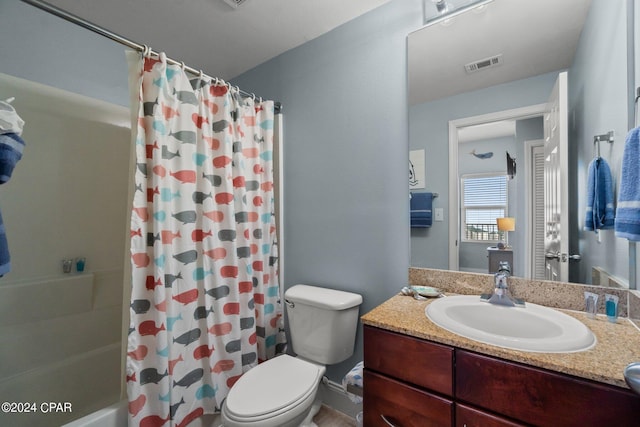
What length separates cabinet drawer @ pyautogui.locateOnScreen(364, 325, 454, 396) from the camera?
849 millimetres

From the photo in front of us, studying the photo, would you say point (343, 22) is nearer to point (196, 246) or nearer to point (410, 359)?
point (196, 246)

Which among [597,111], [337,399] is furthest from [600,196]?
[337,399]

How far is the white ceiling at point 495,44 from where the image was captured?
1.10 m

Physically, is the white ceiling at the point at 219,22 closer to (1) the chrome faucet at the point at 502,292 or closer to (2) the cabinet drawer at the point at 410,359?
(1) the chrome faucet at the point at 502,292

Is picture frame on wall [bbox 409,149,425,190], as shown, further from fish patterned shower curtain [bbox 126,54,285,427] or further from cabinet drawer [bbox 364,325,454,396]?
fish patterned shower curtain [bbox 126,54,285,427]

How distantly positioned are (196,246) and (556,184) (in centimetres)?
179

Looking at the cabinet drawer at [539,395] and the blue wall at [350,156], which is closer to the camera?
A: the cabinet drawer at [539,395]

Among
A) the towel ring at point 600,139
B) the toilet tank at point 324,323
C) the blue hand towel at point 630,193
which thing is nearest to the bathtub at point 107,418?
the toilet tank at point 324,323

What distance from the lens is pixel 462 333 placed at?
0.86 meters

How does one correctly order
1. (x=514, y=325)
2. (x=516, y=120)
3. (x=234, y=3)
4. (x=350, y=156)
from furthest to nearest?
(x=350, y=156) → (x=234, y=3) → (x=516, y=120) → (x=514, y=325)

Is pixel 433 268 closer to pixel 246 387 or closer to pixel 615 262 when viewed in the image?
pixel 615 262

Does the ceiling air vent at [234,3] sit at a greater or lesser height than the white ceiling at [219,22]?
lesser

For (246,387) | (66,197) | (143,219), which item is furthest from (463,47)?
(66,197)

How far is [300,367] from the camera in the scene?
1380 mm
